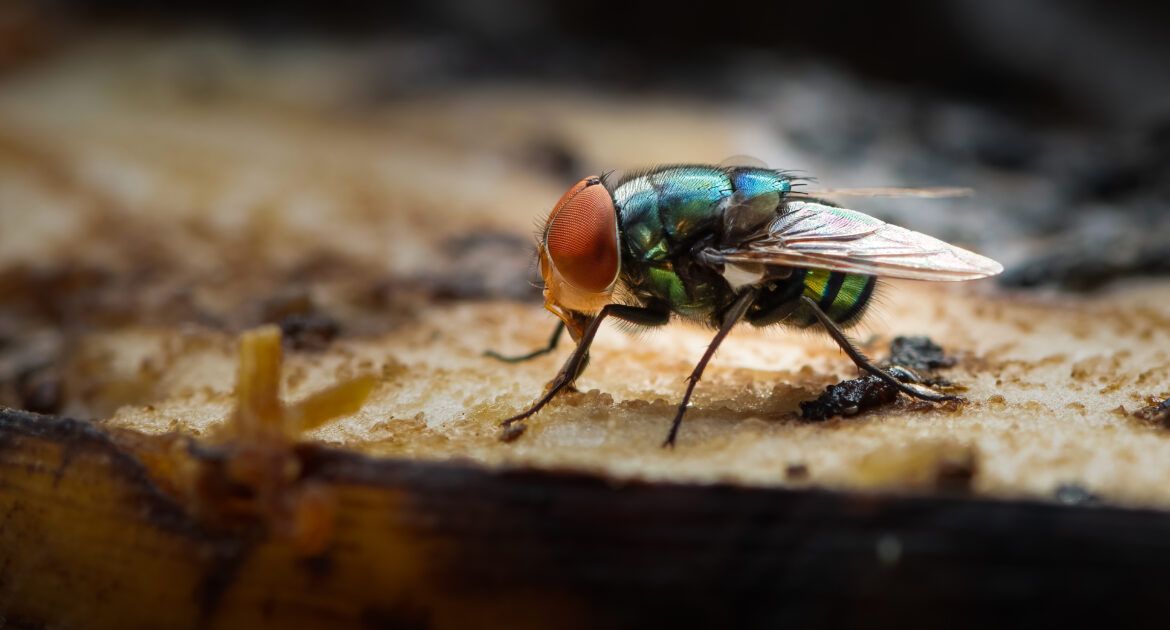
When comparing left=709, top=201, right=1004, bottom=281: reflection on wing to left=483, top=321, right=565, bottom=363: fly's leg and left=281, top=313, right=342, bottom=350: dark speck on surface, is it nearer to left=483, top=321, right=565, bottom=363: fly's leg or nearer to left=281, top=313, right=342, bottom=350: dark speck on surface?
left=483, top=321, right=565, bottom=363: fly's leg

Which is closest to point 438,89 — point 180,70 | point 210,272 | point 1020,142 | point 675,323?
point 180,70

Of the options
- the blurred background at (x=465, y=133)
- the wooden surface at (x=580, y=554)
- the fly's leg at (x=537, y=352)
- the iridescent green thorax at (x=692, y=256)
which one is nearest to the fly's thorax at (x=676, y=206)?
the iridescent green thorax at (x=692, y=256)

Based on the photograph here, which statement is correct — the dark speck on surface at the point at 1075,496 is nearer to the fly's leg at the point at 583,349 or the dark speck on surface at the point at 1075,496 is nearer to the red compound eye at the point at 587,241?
the fly's leg at the point at 583,349

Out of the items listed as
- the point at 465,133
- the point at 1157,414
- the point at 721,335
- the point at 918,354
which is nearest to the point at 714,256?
the point at 721,335

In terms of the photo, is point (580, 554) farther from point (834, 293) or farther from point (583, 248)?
point (834, 293)

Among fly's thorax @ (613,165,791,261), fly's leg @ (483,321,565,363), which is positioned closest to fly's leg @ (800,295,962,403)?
fly's thorax @ (613,165,791,261)

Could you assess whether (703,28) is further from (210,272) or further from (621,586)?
(621,586)

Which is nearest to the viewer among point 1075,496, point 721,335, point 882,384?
point 1075,496
